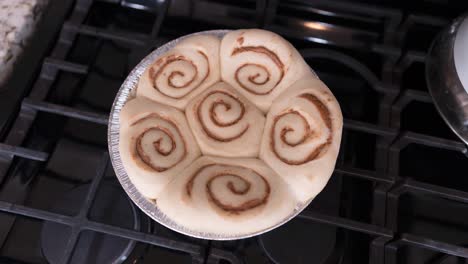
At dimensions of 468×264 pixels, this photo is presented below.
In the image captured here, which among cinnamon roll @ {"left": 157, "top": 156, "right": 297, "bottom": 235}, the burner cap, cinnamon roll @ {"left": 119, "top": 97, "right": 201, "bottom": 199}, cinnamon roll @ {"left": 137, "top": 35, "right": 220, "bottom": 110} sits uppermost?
cinnamon roll @ {"left": 137, "top": 35, "right": 220, "bottom": 110}

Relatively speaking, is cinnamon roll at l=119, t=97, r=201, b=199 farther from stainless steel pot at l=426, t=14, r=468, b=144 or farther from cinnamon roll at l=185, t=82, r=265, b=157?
stainless steel pot at l=426, t=14, r=468, b=144

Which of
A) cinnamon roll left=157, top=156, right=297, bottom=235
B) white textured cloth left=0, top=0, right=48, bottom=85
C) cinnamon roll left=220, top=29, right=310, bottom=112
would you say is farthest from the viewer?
white textured cloth left=0, top=0, right=48, bottom=85

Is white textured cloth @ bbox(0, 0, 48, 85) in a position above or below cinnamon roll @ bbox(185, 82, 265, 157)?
above

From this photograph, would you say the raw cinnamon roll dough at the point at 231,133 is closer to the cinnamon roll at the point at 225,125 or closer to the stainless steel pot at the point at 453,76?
the cinnamon roll at the point at 225,125

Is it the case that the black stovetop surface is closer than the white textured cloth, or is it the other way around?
the black stovetop surface

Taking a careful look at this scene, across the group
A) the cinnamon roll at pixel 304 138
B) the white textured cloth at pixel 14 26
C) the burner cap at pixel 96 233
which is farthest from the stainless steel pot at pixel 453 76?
the white textured cloth at pixel 14 26

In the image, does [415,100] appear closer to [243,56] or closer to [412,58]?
[412,58]

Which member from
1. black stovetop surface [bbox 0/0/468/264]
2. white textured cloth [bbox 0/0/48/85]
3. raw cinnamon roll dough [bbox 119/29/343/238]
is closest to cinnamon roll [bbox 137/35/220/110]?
raw cinnamon roll dough [bbox 119/29/343/238]
